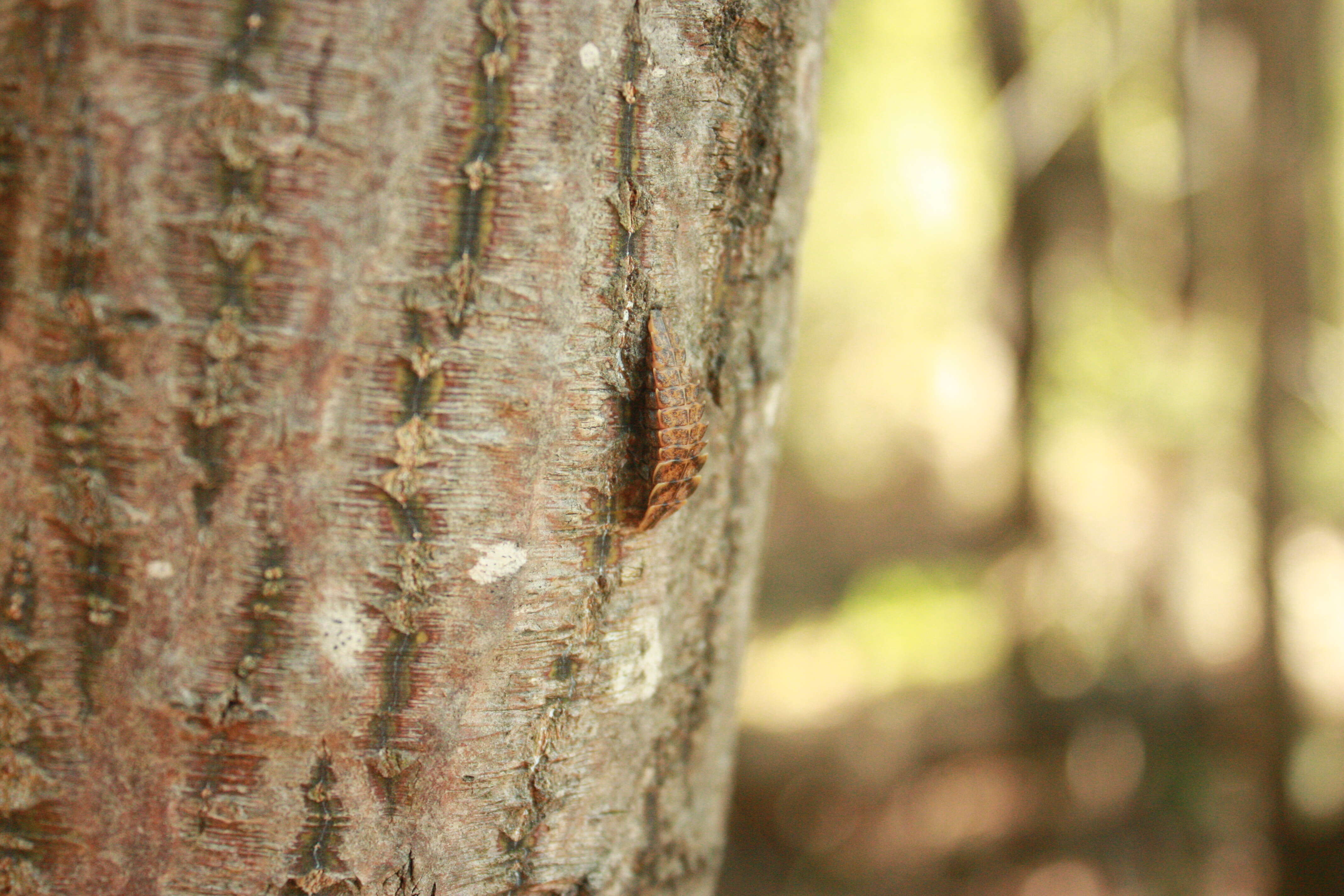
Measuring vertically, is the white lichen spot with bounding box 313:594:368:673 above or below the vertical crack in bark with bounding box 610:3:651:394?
below

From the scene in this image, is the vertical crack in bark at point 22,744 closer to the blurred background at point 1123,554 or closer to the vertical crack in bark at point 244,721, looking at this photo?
the vertical crack in bark at point 244,721

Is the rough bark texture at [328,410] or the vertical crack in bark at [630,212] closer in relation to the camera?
the rough bark texture at [328,410]

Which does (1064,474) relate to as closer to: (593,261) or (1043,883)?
(1043,883)

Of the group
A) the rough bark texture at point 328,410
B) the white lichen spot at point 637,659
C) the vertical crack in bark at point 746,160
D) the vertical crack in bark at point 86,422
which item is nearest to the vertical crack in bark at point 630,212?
the rough bark texture at point 328,410

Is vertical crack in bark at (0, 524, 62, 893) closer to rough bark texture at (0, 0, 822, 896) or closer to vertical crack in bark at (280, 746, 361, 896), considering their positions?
rough bark texture at (0, 0, 822, 896)

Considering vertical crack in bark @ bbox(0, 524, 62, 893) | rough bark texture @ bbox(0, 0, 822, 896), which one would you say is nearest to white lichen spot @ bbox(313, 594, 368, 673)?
rough bark texture @ bbox(0, 0, 822, 896)

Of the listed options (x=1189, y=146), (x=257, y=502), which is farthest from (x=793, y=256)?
(x=1189, y=146)
